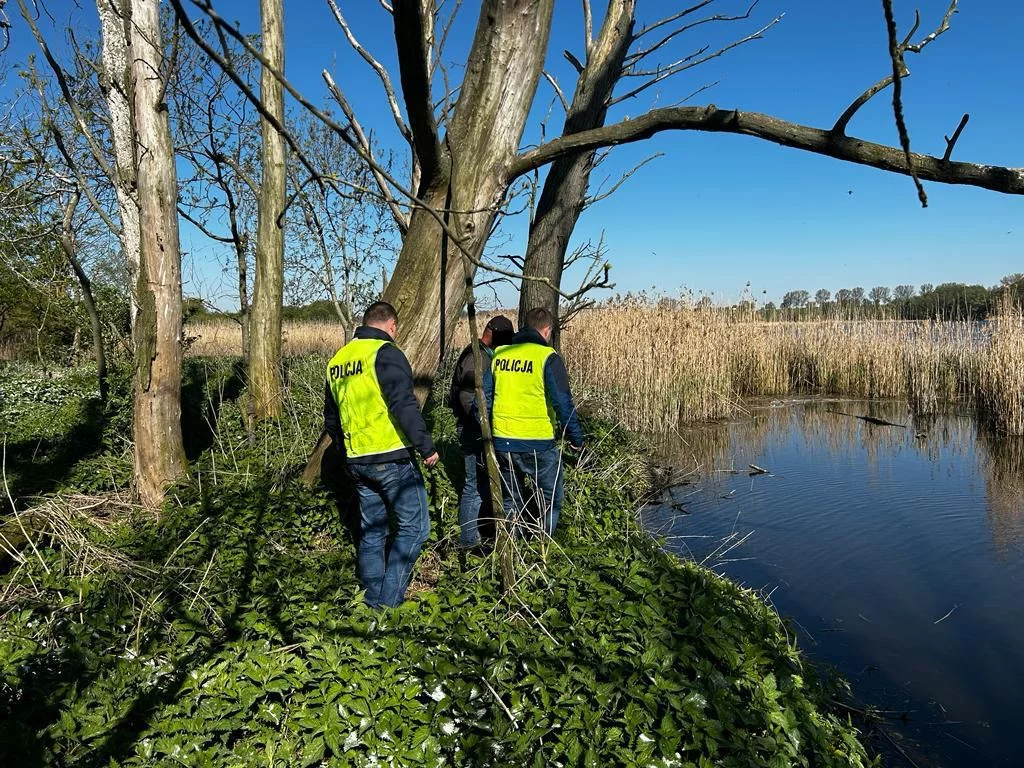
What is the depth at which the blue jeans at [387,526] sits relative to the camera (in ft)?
12.9

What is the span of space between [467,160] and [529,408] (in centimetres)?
181

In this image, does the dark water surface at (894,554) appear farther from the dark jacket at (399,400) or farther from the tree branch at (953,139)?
the tree branch at (953,139)

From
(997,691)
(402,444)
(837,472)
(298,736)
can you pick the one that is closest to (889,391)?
(837,472)

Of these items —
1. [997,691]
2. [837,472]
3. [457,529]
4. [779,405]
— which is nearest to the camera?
[997,691]

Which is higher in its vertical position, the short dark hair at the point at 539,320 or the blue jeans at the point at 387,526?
the short dark hair at the point at 539,320

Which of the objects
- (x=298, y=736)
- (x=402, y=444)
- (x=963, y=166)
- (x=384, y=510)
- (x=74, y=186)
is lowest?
(x=298, y=736)

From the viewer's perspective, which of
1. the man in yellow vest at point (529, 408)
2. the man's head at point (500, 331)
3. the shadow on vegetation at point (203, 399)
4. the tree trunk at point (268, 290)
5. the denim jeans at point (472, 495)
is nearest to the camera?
the man in yellow vest at point (529, 408)

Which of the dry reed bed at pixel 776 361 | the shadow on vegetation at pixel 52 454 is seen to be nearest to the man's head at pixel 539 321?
the shadow on vegetation at pixel 52 454

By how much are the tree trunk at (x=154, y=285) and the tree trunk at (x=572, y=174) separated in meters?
3.32

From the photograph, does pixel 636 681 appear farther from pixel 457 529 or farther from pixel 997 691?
pixel 997 691

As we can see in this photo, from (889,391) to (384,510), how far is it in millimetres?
14793

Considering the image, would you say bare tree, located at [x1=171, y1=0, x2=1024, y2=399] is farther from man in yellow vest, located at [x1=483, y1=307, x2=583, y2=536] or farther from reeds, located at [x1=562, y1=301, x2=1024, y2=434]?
reeds, located at [x1=562, y1=301, x2=1024, y2=434]

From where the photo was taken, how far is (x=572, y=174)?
681 cm

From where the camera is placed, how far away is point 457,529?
5.01m
